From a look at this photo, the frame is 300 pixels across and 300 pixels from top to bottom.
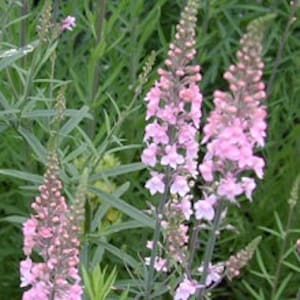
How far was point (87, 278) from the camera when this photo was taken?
2596 millimetres

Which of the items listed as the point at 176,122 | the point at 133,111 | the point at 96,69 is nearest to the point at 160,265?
the point at 176,122

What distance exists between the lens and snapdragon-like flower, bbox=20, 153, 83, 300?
2.03 meters

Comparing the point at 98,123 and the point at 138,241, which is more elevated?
the point at 98,123

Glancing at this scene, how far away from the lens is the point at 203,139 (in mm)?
2113

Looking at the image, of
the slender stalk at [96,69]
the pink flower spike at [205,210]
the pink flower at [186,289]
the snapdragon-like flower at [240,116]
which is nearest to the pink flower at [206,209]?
the pink flower spike at [205,210]

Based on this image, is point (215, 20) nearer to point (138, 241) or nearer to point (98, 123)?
point (98, 123)

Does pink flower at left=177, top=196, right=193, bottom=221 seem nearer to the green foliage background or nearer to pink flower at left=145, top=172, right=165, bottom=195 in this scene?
pink flower at left=145, top=172, right=165, bottom=195

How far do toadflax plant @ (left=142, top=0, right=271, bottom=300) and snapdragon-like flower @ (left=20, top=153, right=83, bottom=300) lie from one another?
0.34 meters

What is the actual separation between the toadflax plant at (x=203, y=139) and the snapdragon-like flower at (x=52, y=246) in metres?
0.34

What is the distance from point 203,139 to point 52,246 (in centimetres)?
44

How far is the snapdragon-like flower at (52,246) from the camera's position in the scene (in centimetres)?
203

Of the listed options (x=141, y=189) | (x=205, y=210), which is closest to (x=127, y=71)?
(x=141, y=189)

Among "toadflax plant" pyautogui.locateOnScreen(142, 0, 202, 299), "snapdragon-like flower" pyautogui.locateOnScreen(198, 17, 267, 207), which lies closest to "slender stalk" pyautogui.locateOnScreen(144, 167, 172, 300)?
"toadflax plant" pyautogui.locateOnScreen(142, 0, 202, 299)

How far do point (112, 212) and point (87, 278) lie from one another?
38.6 inches
